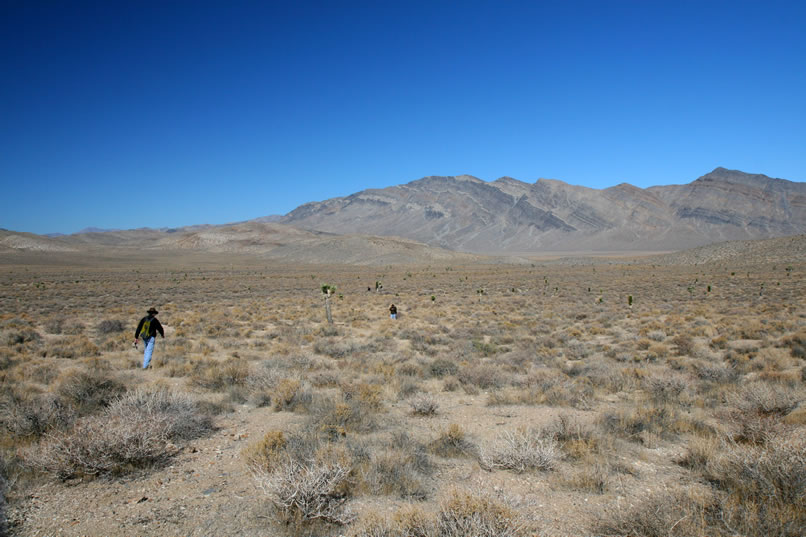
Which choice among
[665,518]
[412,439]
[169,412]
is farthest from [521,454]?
[169,412]

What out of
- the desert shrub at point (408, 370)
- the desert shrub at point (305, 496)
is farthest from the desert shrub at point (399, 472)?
the desert shrub at point (408, 370)

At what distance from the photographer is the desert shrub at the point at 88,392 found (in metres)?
7.58

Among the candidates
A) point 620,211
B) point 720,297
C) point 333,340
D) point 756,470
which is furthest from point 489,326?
point 620,211

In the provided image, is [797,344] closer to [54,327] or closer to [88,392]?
[88,392]

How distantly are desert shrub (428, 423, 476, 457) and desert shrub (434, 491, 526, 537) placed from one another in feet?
7.08

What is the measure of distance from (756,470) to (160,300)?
35.1 metres

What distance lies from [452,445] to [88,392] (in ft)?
22.2

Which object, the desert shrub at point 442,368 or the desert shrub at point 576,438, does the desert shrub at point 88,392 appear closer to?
the desert shrub at point 442,368

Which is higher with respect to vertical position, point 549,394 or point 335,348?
point 549,394

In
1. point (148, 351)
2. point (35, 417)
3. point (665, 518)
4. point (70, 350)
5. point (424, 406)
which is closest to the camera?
point (665, 518)

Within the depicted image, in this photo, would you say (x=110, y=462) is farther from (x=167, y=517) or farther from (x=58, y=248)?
(x=58, y=248)

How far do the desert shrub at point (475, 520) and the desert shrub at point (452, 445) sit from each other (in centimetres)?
216

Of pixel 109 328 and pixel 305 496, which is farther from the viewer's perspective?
pixel 109 328

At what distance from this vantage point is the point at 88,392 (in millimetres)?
7996
